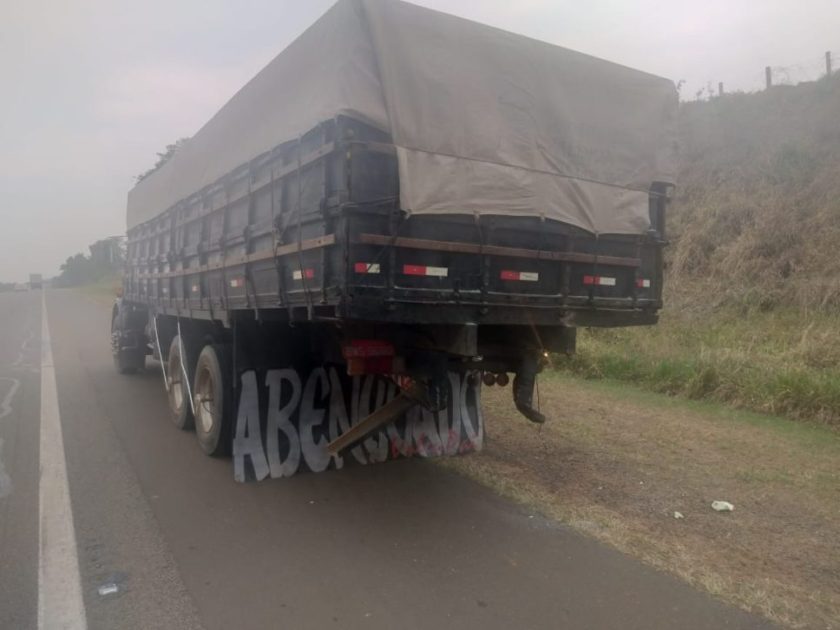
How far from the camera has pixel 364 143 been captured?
4.41 metres

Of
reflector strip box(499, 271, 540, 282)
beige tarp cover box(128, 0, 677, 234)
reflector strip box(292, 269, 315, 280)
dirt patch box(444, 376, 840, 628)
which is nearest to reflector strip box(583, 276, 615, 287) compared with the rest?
beige tarp cover box(128, 0, 677, 234)

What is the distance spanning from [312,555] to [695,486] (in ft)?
10.7

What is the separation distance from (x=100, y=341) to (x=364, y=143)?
16290 millimetres

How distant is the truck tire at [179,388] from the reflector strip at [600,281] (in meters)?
4.41

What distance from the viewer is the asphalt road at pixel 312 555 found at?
3.71 metres

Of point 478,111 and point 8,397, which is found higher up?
point 478,111

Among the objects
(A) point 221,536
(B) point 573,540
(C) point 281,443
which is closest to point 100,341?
(C) point 281,443

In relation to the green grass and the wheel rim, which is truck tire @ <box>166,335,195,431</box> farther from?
the green grass

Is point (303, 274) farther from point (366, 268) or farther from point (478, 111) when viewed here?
point (478, 111)

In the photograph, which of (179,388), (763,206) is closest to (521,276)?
(179,388)

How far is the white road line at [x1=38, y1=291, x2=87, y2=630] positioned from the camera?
3.71 meters

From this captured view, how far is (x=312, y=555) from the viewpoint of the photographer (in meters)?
4.48

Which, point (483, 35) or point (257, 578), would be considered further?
point (483, 35)

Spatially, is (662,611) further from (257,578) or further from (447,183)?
(447,183)
